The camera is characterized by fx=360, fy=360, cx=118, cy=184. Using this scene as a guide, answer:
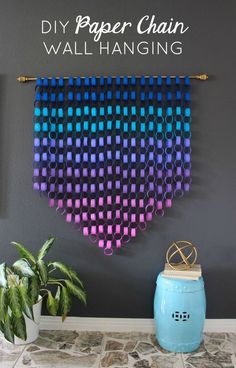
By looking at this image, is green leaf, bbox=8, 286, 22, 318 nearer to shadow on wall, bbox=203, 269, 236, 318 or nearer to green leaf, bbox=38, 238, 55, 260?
green leaf, bbox=38, 238, 55, 260

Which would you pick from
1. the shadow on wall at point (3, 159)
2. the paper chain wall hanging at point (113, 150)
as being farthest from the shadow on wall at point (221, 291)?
the shadow on wall at point (3, 159)

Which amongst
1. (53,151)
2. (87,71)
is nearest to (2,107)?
(53,151)

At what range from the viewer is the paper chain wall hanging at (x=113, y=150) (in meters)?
2.36

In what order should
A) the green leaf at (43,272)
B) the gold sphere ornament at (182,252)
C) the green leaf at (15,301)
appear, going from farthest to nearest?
the gold sphere ornament at (182,252), the green leaf at (43,272), the green leaf at (15,301)

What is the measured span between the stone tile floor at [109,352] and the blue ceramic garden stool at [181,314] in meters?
0.06

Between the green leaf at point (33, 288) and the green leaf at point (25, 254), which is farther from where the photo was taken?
the green leaf at point (25, 254)

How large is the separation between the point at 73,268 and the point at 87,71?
4.37ft

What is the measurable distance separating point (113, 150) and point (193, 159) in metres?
0.54

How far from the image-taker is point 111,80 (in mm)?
2377

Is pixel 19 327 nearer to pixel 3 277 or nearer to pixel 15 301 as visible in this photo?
pixel 15 301

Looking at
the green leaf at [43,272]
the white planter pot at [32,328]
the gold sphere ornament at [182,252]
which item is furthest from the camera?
the gold sphere ornament at [182,252]

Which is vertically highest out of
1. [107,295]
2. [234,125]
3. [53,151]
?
[234,125]

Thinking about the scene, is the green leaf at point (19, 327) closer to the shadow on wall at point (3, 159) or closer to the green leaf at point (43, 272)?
the green leaf at point (43, 272)

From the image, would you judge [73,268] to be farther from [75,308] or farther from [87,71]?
[87,71]
